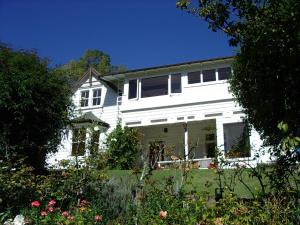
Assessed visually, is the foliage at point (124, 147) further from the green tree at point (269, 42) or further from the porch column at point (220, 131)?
the green tree at point (269, 42)

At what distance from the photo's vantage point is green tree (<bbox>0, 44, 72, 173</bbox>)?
1230cm

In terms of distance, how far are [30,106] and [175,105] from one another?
1318 centimetres

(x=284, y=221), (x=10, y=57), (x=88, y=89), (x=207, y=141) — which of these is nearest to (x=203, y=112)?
(x=207, y=141)

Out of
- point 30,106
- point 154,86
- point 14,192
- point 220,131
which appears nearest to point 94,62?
point 154,86

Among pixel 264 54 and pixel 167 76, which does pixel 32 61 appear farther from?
pixel 167 76

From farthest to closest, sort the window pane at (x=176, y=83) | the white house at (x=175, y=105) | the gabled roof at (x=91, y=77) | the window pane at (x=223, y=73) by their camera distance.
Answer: the gabled roof at (x=91, y=77) < the window pane at (x=176, y=83) < the window pane at (x=223, y=73) < the white house at (x=175, y=105)

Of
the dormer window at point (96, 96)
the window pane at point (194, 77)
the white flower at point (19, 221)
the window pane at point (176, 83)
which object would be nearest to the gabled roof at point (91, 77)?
the dormer window at point (96, 96)

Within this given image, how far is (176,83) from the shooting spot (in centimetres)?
2520

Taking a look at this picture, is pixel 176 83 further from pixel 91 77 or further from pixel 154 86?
pixel 91 77

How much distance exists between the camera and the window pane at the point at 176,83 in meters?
25.1

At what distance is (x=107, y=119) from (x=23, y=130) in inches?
560

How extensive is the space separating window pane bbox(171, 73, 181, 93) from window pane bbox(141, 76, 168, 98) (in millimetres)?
509

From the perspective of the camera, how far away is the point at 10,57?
13.5 metres

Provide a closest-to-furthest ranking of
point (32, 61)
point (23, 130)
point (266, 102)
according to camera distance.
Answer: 1. point (266, 102)
2. point (23, 130)
3. point (32, 61)
